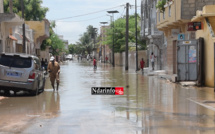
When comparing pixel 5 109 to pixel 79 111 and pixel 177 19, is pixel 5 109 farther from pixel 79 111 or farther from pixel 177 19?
pixel 177 19

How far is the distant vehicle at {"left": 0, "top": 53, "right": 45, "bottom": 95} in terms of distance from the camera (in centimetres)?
1529

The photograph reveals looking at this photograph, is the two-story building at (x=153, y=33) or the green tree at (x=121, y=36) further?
the green tree at (x=121, y=36)

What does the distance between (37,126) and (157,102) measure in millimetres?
5774

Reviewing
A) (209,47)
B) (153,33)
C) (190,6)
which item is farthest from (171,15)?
(153,33)

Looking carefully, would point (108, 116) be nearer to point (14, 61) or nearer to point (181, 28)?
point (14, 61)

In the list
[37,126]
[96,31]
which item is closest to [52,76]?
[37,126]

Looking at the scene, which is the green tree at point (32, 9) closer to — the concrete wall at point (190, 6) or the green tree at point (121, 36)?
the green tree at point (121, 36)

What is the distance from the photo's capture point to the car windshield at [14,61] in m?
15.5

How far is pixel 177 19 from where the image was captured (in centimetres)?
2619

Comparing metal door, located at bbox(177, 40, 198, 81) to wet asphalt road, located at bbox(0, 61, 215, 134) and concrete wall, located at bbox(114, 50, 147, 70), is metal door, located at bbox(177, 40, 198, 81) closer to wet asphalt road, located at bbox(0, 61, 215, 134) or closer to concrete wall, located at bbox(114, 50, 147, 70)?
wet asphalt road, located at bbox(0, 61, 215, 134)

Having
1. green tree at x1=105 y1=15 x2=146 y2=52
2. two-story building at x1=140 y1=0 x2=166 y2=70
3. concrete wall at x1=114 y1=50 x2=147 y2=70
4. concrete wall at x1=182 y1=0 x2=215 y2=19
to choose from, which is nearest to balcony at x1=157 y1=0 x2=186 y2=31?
concrete wall at x1=182 y1=0 x2=215 y2=19

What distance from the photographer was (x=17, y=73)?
1536 centimetres

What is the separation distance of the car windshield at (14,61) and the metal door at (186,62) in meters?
9.67

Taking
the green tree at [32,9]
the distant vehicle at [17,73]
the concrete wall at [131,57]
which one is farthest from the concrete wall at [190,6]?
the green tree at [32,9]
